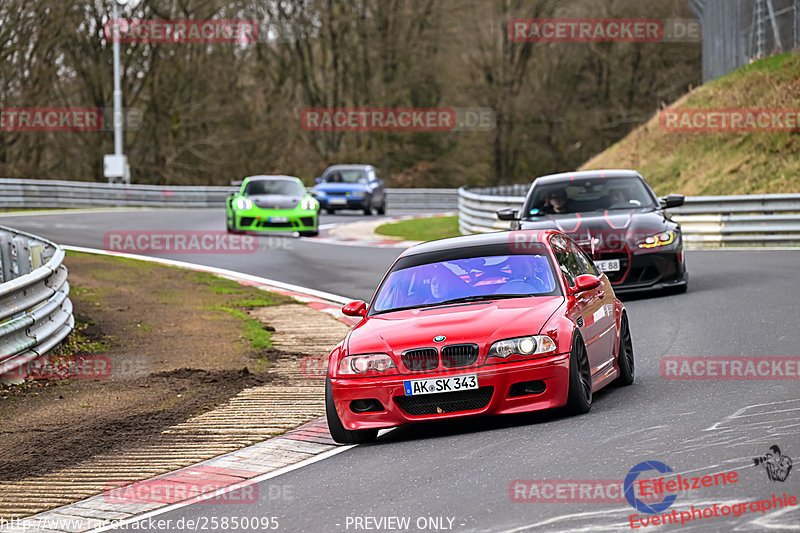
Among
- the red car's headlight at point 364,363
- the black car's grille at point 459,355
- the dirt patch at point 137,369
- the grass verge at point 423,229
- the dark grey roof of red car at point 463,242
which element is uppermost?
the dark grey roof of red car at point 463,242

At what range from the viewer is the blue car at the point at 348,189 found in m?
39.7

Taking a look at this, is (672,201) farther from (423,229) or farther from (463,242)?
(423,229)

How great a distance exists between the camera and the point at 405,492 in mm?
6695

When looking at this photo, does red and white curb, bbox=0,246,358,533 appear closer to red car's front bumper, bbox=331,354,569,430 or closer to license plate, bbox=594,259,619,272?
red car's front bumper, bbox=331,354,569,430

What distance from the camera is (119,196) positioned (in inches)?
1735

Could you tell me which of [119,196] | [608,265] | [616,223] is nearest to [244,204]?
[616,223]

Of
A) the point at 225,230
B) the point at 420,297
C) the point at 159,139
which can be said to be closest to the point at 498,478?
the point at 420,297

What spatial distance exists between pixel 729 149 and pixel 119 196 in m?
22.0

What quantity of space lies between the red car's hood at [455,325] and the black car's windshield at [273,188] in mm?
20262

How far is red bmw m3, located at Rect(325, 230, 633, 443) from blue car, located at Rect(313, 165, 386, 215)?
3034cm

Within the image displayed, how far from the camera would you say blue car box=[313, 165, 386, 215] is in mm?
39656

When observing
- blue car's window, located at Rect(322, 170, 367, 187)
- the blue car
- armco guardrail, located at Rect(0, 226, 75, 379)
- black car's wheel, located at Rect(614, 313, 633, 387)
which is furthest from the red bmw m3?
blue car's window, located at Rect(322, 170, 367, 187)

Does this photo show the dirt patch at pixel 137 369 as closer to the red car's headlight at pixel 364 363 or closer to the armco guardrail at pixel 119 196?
the red car's headlight at pixel 364 363

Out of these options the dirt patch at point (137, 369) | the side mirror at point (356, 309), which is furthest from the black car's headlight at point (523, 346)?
the dirt patch at point (137, 369)
